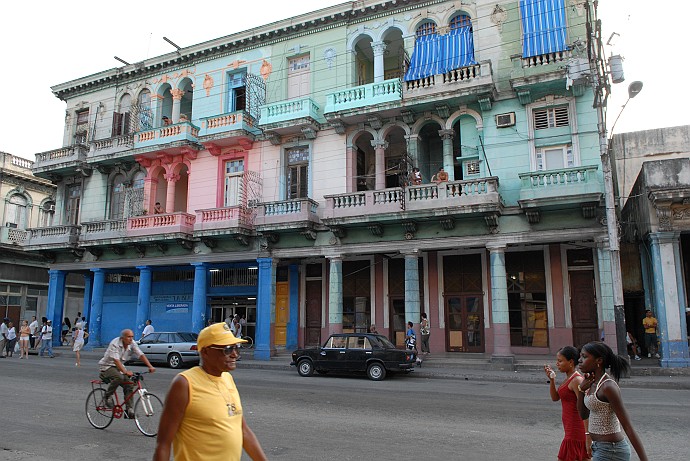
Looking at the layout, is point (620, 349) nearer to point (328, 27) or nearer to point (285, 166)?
point (285, 166)

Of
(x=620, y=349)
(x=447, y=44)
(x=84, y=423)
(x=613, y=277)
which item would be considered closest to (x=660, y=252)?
(x=613, y=277)

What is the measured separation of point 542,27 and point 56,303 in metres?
27.5

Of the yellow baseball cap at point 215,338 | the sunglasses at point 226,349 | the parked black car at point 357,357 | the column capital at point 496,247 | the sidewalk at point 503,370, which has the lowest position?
the sidewalk at point 503,370

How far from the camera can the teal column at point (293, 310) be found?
23.2 meters

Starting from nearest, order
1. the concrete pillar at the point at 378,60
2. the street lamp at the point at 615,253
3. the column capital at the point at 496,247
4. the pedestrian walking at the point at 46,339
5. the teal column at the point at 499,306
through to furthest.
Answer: the street lamp at the point at 615,253, the teal column at the point at 499,306, the column capital at the point at 496,247, the concrete pillar at the point at 378,60, the pedestrian walking at the point at 46,339

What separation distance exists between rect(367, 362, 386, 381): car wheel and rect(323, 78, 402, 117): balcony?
33.1 ft

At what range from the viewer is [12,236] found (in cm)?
3278

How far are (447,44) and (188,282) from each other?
1709 cm

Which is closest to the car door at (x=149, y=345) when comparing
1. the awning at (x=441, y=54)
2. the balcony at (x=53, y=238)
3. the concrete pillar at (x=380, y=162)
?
the balcony at (x=53, y=238)

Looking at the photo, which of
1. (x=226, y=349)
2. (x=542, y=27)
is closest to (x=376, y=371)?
(x=226, y=349)

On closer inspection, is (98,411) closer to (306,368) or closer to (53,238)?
(306,368)

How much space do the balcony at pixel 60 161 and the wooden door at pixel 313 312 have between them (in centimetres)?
1470

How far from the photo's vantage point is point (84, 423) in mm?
8789

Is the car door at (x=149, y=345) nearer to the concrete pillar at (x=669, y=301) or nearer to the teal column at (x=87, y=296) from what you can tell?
the teal column at (x=87, y=296)
